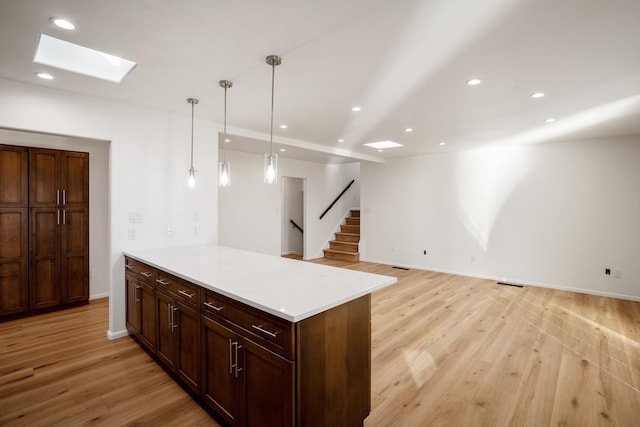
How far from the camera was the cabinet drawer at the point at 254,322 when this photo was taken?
4.69 ft

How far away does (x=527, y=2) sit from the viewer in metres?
1.59

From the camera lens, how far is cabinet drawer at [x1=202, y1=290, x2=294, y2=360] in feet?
4.69

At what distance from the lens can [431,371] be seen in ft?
8.33

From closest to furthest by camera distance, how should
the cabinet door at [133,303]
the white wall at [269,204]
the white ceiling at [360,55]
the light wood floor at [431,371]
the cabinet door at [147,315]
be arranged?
1. the white ceiling at [360,55]
2. the light wood floor at [431,371]
3. the cabinet door at [147,315]
4. the cabinet door at [133,303]
5. the white wall at [269,204]

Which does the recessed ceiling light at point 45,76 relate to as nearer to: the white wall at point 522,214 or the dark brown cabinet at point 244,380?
the dark brown cabinet at point 244,380

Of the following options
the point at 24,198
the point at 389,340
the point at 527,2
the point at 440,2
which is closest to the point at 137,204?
the point at 24,198

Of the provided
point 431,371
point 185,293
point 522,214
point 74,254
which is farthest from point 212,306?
point 522,214

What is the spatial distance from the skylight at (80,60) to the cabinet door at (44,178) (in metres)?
1.80

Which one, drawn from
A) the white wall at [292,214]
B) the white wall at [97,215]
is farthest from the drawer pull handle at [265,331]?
the white wall at [292,214]

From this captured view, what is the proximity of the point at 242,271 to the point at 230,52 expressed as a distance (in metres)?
1.54

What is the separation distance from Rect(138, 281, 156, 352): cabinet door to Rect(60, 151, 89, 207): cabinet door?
77.8 inches

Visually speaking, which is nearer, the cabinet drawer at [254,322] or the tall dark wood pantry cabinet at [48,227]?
the cabinet drawer at [254,322]

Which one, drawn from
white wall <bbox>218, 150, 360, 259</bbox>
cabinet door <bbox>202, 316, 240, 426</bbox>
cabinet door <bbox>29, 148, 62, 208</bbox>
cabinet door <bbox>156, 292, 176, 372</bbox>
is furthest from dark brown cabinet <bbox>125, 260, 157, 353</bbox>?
white wall <bbox>218, 150, 360, 259</bbox>

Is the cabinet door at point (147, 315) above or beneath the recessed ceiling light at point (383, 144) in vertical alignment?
beneath
